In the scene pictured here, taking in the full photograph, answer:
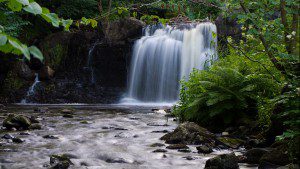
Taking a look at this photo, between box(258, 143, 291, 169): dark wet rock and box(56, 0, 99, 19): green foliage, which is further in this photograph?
box(56, 0, 99, 19): green foliage

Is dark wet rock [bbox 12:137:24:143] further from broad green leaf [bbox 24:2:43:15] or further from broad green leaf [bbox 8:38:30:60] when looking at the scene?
broad green leaf [bbox 8:38:30:60]

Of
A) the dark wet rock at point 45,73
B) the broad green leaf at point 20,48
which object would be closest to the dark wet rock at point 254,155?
the broad green leaf at point 20,48

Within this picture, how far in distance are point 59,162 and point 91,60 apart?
17.2 metres

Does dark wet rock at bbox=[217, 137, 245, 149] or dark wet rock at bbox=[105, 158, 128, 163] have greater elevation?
dark wet rock at bbox=[217, 137, 245, 149]

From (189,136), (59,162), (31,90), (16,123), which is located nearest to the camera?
(59,162)

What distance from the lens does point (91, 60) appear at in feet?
71.5

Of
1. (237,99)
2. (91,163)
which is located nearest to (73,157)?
(91,163)

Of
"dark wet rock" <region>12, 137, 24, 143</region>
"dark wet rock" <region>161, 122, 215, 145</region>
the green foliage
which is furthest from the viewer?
the green foliage

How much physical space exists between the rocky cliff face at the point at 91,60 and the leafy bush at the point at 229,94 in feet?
39.2

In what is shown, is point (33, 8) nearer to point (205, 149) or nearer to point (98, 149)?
point (205, 149)

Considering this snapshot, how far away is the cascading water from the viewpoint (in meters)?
19.5

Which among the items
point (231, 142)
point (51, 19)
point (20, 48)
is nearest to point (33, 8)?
point (51, 19)

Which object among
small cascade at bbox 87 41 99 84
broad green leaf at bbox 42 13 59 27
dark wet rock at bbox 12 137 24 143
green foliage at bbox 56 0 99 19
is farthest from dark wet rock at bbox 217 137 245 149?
green foliage at bbox 56 0 99 19

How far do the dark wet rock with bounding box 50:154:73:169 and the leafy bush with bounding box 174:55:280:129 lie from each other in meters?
3.51
